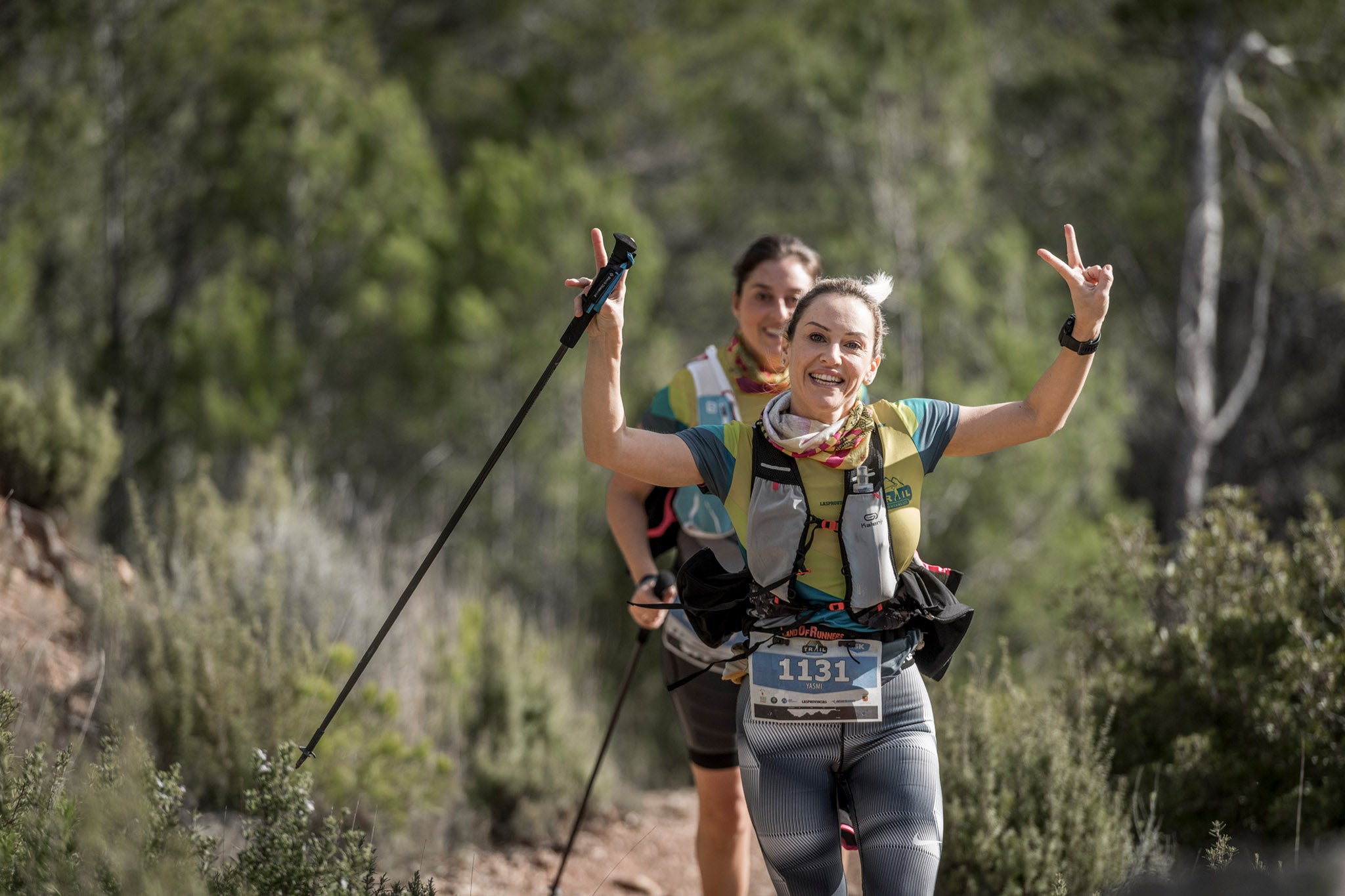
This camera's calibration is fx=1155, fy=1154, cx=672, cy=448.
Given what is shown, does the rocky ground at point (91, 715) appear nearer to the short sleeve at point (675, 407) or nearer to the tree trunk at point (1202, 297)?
the short sleeve at point (675, 407)

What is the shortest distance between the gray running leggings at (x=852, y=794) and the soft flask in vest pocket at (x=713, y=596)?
18 centimetres

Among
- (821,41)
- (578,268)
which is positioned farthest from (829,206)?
(578,268)

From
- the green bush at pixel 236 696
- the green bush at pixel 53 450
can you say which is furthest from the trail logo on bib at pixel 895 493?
the green bush at pixel 53 450

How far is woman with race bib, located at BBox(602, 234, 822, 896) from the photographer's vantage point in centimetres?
289

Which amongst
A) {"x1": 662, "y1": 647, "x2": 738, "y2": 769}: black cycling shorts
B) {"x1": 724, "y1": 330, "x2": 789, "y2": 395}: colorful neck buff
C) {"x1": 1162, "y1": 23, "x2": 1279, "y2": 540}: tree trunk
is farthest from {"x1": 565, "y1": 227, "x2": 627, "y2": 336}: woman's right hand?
{"x1": 1162, "y1": 23, "x2": 1279, "y2": 540}: tree trunk

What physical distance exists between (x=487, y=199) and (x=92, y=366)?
360 centimetres

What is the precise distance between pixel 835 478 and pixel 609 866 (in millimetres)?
2787

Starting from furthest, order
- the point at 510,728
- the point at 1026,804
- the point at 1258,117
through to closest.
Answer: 1. the point at 1258,117
2. the point at 510,728
3. the point at 1026,804

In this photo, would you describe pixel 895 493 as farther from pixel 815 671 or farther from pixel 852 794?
pixel 852 794

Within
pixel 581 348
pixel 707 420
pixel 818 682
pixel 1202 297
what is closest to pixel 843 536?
pixel 818 682

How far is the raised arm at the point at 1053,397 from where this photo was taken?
231 cm

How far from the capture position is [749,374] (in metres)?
Answer: 2.97

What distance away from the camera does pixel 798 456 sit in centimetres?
228

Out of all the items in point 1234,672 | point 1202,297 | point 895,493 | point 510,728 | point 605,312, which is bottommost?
point 510,728
